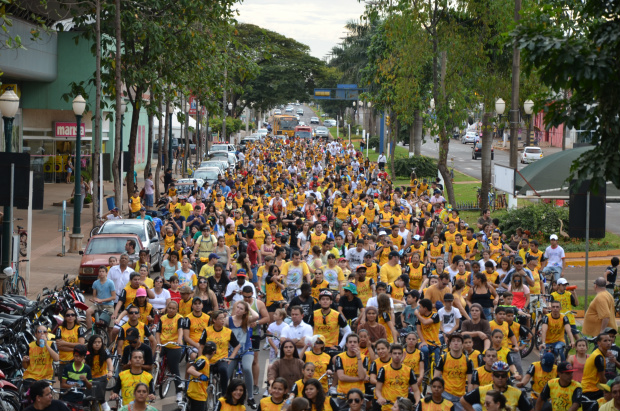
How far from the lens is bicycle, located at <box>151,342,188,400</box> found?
42.6ft

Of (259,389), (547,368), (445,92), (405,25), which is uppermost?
(405,25)

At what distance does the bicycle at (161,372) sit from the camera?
42.6 feet

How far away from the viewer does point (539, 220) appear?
91.4 feet

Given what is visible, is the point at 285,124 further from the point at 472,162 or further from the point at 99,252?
the point at 99,252

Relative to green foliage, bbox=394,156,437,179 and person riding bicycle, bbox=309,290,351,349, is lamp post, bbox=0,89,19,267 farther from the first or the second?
green foliage, bbox=394,156,437,179

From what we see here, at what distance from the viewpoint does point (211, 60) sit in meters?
34.2

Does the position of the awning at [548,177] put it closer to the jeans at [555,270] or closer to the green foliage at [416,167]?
the jeans at [555,270]

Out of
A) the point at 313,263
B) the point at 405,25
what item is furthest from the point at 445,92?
the point at 313,263

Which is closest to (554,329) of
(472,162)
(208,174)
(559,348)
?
(559,348)

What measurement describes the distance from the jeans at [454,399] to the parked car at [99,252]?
1067 centimetres

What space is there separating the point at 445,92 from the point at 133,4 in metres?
11.7

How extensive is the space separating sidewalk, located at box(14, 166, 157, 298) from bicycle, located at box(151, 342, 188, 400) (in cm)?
842

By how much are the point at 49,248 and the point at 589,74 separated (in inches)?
869

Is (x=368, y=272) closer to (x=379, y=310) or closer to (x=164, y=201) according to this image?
(x=379, y=310)
